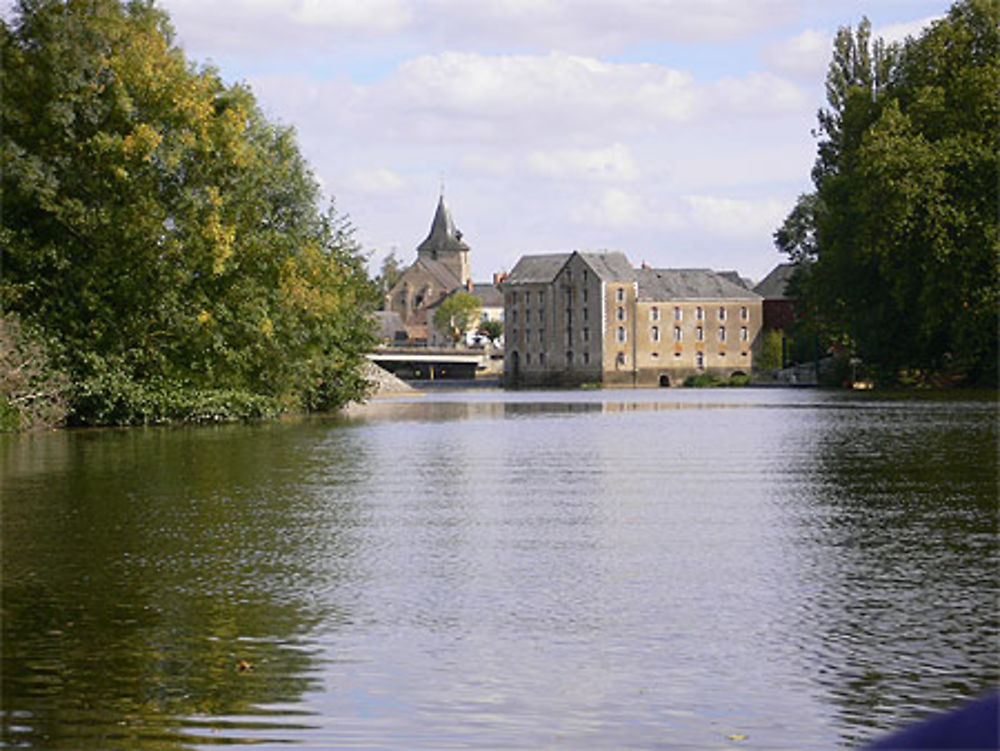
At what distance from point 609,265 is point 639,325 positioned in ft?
23.7

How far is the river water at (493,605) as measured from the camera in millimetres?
7652

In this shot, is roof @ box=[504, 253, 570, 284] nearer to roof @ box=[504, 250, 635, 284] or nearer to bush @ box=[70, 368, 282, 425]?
roof @ box=[504, 250, 635, 284]

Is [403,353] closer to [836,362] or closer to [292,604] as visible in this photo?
[836,362]

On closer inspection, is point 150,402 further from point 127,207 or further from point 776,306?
point 776,306

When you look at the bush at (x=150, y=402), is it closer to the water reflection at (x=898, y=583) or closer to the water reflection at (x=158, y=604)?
the water reflection at (x=158, y=604)

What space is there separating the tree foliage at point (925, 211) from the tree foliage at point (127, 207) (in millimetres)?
30241

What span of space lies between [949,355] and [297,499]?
5784cm

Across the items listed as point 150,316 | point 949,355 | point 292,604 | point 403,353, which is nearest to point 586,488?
point 292,604

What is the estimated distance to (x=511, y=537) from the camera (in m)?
16.1

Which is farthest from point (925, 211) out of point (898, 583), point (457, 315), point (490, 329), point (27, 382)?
point (490, 329)

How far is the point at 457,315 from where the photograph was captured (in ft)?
609

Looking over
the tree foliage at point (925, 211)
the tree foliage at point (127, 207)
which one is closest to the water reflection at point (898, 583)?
the tree foliage at point (127, 207)

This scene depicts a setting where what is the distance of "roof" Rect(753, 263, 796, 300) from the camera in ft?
503

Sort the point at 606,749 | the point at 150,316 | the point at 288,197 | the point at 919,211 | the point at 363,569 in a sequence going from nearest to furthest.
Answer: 1. the point at 606,749
2. the point at 363,569
3. the point at 150,316
4. the point at 288,197
5. the point at 919,211
